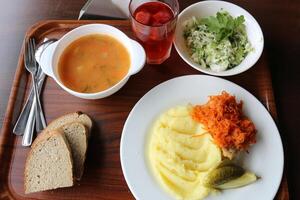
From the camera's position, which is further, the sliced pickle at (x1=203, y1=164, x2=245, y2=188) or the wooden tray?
the wooden tray

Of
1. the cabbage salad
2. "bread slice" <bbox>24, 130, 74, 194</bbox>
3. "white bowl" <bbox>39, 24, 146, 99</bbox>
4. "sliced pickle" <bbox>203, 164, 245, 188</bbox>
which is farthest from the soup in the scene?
"sliced pickle" <bbox>203, 164, 245, 188</bbox>

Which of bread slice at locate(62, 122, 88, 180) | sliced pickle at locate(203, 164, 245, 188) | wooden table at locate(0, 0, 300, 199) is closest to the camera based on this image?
sliced pickle at locate(203, 164, 245, 188)

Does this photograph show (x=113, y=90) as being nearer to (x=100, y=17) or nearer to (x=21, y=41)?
(x=100, y=17)

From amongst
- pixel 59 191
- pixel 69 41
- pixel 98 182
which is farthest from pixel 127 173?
pixel 69 41

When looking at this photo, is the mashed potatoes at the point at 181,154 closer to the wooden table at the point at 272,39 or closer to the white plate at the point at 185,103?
the white plate at the point at 185,103

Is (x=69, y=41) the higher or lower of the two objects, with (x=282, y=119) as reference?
higher

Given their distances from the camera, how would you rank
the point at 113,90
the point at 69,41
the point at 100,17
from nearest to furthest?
the point at 113,90 < the point at 69,41 < the point at 100,17

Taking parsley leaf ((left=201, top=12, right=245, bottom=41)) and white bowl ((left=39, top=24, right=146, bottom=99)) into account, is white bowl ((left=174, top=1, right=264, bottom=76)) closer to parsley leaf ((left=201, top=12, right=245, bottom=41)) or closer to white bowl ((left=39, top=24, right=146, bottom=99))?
parsley leaf ((left=201, top=12, right=245, bottom=41))
